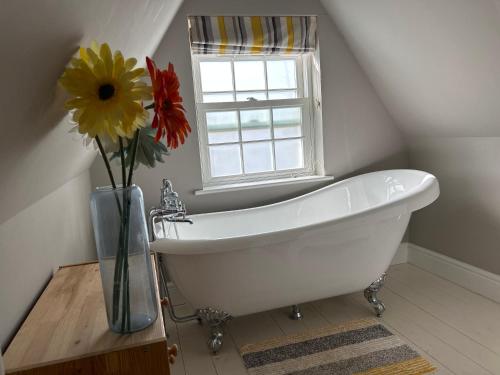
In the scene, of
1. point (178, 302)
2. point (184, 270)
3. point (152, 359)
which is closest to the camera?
point (152, 359)

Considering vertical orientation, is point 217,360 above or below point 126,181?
below

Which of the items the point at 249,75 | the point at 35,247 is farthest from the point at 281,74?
the point at 35,247

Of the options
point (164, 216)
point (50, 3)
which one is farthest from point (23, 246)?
point (164, 216)

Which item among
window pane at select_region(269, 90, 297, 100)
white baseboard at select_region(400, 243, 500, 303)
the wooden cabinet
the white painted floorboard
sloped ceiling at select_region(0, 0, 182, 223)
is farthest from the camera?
window pane at select_region(269, 90, 297, 100)

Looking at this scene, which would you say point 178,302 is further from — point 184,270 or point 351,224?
point 351,224

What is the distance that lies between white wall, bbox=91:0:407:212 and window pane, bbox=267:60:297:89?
0.25 meters

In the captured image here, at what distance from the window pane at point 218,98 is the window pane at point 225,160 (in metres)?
0.34

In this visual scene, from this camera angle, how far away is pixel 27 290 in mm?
1085

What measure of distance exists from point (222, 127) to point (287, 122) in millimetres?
522

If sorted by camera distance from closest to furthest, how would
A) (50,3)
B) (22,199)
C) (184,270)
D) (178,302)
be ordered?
(50,3)
(22,199)
(184,270)
(178,302)

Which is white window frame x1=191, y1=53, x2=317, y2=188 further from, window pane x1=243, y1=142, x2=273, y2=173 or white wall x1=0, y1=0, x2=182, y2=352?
white wall x1=0, y1=0, x2=182, y2=352

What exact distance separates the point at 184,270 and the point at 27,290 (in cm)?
81

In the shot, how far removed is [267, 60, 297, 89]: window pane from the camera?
2822 mm

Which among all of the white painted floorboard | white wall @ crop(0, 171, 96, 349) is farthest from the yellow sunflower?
the white painted floorboard
